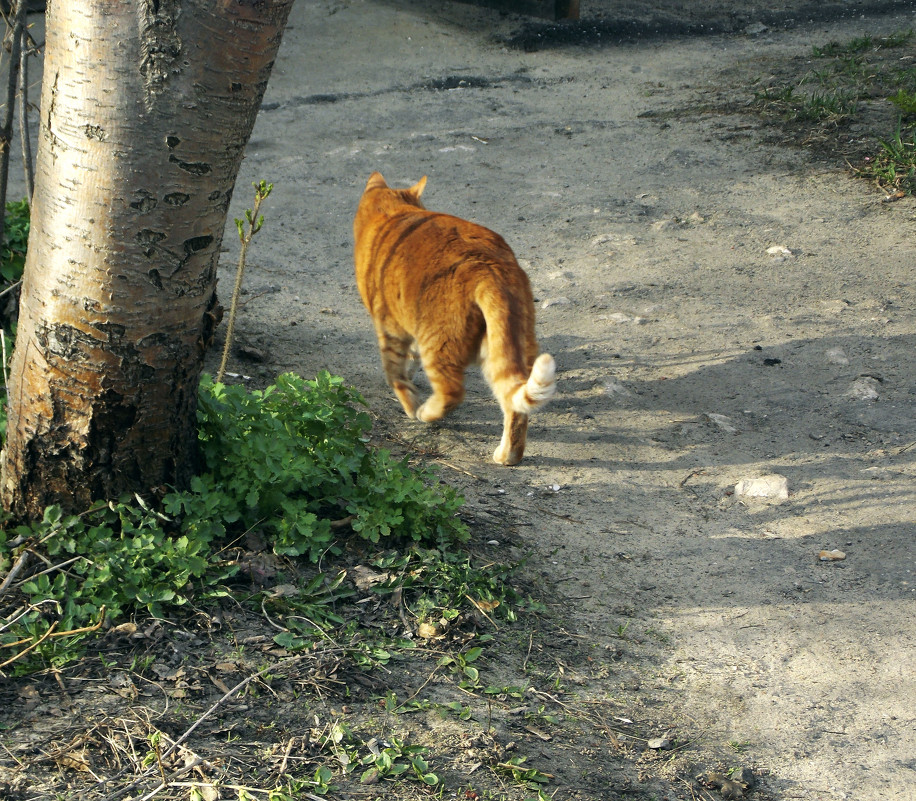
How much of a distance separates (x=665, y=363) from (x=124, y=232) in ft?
11.1

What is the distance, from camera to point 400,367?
16.0ft

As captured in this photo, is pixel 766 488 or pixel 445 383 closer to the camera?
pixel 766 488

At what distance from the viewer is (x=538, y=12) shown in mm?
11023

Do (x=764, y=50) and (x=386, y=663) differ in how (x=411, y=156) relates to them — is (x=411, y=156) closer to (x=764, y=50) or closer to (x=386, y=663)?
(x=764, y=50)

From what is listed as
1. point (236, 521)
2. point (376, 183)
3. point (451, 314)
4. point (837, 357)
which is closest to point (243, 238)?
point (236, 521)

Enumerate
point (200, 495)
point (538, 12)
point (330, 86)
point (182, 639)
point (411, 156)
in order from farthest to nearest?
point (538, 12), point (330, 86), point (411, 156), point (200, 495), point (182, 639)

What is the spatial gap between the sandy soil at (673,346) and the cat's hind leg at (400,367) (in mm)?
109

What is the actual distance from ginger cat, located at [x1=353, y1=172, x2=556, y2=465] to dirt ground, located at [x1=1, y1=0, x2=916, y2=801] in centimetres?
26

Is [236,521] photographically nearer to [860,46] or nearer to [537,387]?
[537,387]

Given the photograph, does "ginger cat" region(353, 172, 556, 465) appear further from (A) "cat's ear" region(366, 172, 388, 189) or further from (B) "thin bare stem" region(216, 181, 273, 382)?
(B) "thin bare stem" region(216, 181, 273, 382)

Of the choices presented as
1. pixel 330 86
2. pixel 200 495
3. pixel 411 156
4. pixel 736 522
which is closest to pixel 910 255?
pixel 736 522

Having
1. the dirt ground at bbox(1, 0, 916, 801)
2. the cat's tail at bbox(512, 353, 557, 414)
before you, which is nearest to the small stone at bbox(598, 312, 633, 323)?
the dirt ground at bbox(1, 0, 916, 801)

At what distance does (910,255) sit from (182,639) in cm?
534

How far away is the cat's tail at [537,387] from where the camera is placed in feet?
12.0
